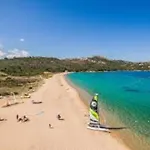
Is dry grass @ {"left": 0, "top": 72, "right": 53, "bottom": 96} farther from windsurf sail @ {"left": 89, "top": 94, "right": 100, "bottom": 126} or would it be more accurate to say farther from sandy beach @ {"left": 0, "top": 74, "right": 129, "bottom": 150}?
windsurf sail @ {"left": 89, "top": 94, "right": 100, "bottom": 126}

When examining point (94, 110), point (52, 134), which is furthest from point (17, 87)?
point (52, 134)

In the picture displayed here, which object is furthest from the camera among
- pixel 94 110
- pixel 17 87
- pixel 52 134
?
pixel 17 87

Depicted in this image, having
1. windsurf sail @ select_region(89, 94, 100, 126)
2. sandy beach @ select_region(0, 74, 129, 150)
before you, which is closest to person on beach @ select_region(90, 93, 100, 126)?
windsurf sail @ select_region(89, 94, 100, 126)

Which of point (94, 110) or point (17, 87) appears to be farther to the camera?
point (17, 87)

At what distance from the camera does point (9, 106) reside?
A: 3859 centimetres

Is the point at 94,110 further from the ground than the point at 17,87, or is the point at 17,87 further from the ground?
the point at 94,110

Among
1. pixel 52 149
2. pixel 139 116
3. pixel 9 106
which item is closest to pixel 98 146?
pixel 52 149

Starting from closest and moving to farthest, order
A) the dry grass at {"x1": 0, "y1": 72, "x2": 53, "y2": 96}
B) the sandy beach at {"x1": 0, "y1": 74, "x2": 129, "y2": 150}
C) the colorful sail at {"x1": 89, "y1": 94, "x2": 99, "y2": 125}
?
the sandy beach at {"x1": 0, "y1": 74, "x2": 129, "y2": 150} → the colorful sail at {"x1": 89, "y1": 94, "x2": 99, "y2": 125} → the dry grass at {"x1": 0, "y1": 72, "x2": 53, "y2": 96}

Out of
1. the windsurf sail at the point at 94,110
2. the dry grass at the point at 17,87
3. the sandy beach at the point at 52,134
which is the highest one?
the windsurf sail at the point at 94,110

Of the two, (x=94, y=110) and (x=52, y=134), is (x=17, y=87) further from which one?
(x=52, y=134)

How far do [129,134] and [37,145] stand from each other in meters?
9.03

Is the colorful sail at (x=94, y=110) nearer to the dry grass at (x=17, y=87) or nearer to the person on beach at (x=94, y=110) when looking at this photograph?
the person on beach at (x=94, y=110)

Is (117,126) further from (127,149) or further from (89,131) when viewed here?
(127,149)

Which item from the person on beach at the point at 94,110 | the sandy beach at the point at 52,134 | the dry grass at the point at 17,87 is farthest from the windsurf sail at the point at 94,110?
the dry grass at the point at 17,87
